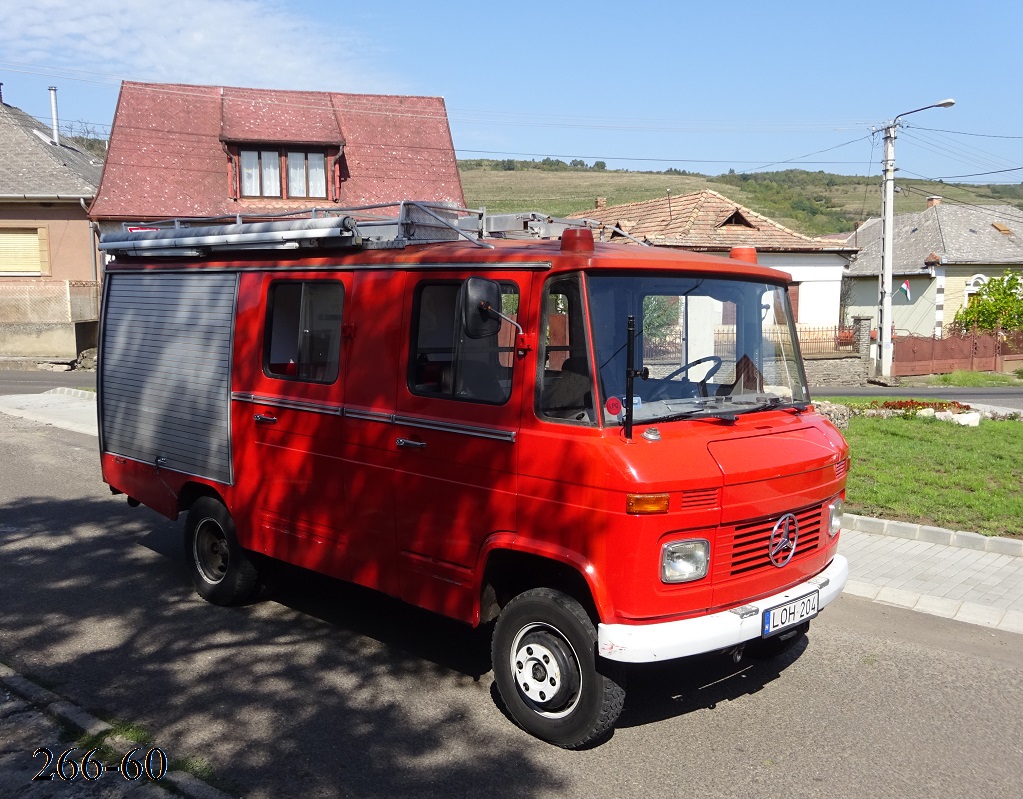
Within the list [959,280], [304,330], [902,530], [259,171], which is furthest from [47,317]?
[959,280]

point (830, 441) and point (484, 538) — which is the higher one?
point (830, 441)

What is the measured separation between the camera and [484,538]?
486 centimetres

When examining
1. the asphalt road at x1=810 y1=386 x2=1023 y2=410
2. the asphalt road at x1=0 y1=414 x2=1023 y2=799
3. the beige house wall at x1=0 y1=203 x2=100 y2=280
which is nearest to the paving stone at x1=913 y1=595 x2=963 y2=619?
the asphalt road at x1=0 y1=414 x2=1023 y2=799

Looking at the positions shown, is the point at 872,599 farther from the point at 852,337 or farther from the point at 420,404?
the point at 852,337

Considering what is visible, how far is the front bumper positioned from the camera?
167 inches

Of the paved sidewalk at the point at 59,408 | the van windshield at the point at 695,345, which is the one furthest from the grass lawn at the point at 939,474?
the paved sidewalk at the point at 59,408

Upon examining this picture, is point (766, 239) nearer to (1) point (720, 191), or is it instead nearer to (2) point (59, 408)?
(2) point (59, 408)

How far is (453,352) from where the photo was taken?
5.09 metres

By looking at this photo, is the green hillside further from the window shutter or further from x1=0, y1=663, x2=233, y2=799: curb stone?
x1=0, y1=663, x2=233, y2=799: curb stone

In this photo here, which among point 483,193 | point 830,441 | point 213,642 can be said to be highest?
point 483,193

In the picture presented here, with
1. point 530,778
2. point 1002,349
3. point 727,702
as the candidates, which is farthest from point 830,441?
point 1002,349

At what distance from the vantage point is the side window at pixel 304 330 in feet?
19.2

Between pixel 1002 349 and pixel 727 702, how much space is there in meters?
36.3

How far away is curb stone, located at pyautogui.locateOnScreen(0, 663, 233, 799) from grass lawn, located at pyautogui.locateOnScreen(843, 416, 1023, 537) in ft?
23.1
